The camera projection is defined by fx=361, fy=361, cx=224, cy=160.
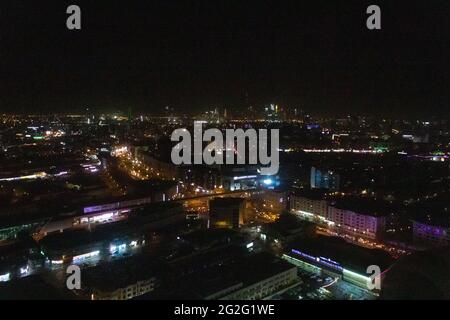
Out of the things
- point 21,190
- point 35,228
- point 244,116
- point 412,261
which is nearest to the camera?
point 412,261

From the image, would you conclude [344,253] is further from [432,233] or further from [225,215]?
[225,215]

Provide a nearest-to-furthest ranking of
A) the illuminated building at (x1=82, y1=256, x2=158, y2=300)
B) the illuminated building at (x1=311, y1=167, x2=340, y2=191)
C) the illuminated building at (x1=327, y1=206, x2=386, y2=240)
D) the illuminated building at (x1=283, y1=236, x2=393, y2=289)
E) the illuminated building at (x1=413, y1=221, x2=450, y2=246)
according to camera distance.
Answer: the illuminated building at (x1=82, y1=256, x2=158, y2=300) < the illuminated building at (x1=283, y1=236, x2=393, y2=289) < the illuminated building at (x1=413, y1=221, x2=450, y2=246) < the illuminated building at (x1=327, y1=206, x2=386, y2=240) < the illuminated building at (x1=311, y1=167, x2=340, y2=191)

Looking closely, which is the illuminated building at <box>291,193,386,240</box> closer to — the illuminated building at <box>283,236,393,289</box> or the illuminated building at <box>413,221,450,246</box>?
the illuminated building at <box>413,221,450,246</box>

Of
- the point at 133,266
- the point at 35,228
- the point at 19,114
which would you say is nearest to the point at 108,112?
the point at 19,114

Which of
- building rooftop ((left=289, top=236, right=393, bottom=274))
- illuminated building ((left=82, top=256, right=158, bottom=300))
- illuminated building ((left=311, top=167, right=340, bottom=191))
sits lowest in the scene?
illuminated building ((left=82, top=256, right=158, bottom=300))

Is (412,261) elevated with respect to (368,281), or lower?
elevated

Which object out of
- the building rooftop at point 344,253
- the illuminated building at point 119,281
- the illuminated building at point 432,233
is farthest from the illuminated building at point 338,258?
the illuminated building at point 119,281

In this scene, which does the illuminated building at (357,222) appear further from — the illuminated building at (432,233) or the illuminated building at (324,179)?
the illuminated building at (324,179)

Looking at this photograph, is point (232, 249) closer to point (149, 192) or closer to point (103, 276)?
point (103, 276)

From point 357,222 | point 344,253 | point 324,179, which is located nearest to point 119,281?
point 344,253

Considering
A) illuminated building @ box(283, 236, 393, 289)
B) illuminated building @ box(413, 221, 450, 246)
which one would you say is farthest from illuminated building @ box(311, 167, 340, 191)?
illuminated building @ box(283, 236, 393, 289)

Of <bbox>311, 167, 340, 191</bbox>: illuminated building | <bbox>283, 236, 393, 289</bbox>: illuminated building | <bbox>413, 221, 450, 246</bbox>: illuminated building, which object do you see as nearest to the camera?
<bbox>283, 236, 393, 289</bbox>: illuminated building
